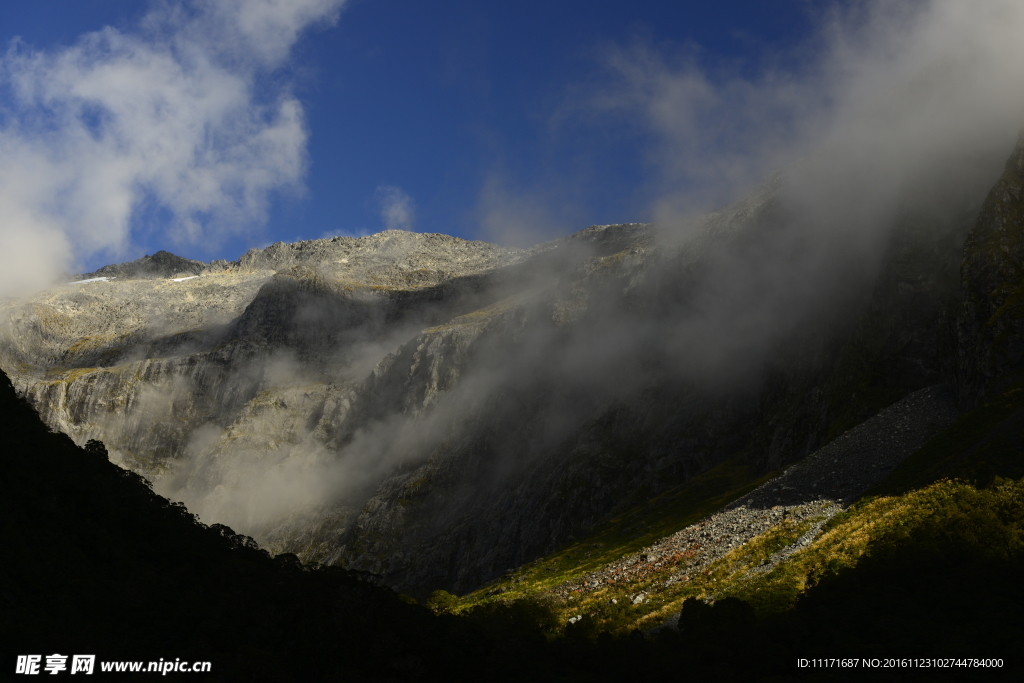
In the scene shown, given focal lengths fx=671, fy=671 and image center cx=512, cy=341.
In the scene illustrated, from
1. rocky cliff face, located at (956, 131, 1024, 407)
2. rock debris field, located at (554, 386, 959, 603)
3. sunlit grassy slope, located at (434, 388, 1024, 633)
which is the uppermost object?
rocky cliff face, located at (956, 131, 1024, 407)

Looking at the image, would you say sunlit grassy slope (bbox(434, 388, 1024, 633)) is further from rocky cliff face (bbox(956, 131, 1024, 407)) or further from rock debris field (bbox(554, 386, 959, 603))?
rocky cliff face (bbox(956, 131, 1024, 407))

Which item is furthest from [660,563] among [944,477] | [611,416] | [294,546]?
[294,546]

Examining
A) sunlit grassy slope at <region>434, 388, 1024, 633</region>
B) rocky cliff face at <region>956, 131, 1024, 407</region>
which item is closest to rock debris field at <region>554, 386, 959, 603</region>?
sunlit grassy slope at <region>434, 388, 1024, 633</region>

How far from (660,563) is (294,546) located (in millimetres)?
155062

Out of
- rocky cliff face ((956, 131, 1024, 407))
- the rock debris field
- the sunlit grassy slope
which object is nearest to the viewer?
the sunlit grassy slope

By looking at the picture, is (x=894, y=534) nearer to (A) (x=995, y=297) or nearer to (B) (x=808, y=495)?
(B) (x=808, y=495)

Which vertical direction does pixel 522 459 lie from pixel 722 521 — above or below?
above

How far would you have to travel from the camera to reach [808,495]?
218 ft

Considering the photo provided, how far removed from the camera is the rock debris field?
206ft

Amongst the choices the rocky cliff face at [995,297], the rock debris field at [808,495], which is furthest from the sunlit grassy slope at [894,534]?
the rocky cliff face at [995,297]

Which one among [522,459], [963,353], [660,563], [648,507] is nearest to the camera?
[660,563]

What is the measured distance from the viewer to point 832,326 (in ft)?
389

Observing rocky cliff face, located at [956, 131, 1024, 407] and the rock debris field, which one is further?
rocky cliff face, located at [956, 131, 1024, 407]

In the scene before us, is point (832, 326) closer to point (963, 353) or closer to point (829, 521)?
point (963, 353)
